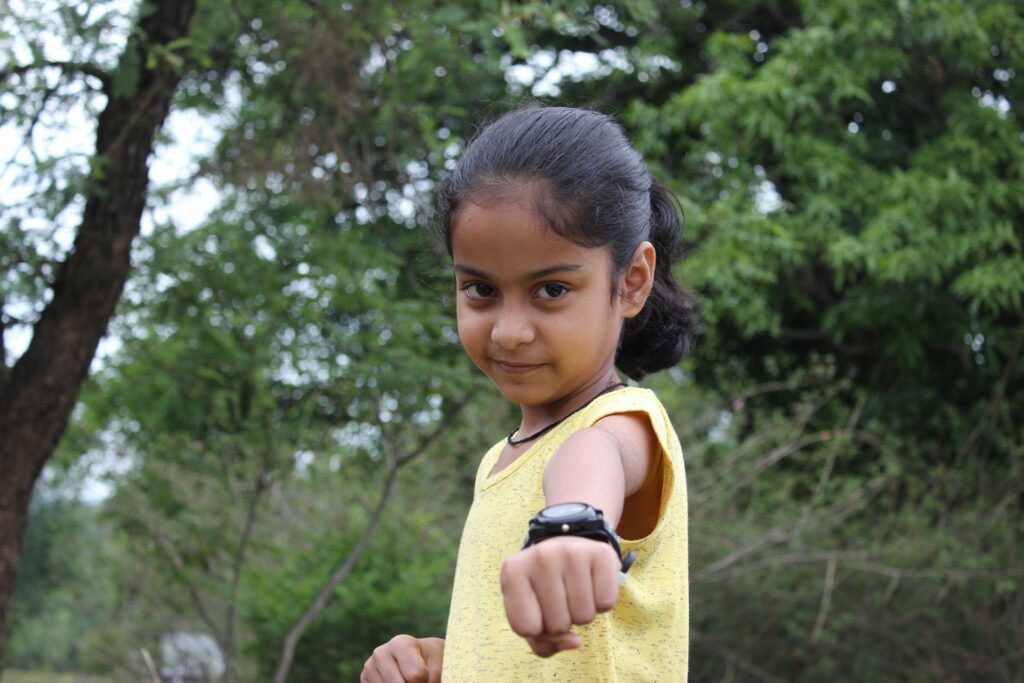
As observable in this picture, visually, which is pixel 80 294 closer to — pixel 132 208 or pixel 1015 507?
pixel 132 208

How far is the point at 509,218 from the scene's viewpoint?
57.3 inches

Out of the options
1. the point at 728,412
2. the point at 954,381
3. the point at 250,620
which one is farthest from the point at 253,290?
the point at 954,381

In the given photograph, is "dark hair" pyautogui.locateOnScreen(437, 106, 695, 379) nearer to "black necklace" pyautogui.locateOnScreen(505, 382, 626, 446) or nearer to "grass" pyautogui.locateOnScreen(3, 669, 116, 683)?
"black necklace" pyautogui.locateOnScreen(505, 382, 626, 446)

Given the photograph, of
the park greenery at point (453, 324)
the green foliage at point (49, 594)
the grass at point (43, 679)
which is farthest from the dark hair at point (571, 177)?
the green foliage at point (49, 594)

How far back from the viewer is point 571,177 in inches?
58.9

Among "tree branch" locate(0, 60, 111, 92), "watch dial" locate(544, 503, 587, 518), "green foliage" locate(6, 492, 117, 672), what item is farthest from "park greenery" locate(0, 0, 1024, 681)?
"watch dial" locate(544, 503, 587, 518)

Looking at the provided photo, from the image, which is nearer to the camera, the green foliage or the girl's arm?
the girl's arm

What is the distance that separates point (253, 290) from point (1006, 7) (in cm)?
496

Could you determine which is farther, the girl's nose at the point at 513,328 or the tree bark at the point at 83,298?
the tree bark at the point at 83,298

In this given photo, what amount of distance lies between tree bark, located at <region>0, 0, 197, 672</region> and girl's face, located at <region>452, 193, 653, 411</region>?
119 inches

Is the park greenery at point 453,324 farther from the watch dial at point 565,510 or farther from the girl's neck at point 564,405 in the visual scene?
the watch dial at point 565,510

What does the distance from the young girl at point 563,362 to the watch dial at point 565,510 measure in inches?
7.6

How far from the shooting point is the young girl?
1.45 meters

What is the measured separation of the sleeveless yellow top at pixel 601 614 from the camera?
1468 mm
